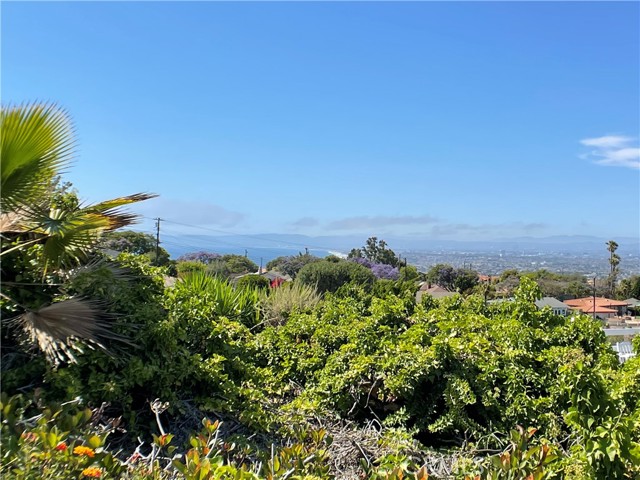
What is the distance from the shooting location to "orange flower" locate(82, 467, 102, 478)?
1.83m

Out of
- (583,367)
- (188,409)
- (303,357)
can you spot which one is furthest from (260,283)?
(583,367)

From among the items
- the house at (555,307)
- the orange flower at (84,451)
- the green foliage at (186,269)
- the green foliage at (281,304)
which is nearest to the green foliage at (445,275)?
the house at (555,307)

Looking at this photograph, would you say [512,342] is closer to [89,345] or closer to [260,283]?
[89,345]

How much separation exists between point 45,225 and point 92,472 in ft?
8.56

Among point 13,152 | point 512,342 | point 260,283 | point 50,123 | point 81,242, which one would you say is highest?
point 50,123

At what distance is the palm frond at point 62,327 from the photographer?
11.9 feet

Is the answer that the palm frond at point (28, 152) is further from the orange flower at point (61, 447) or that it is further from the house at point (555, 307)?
the house at point (555, 307)

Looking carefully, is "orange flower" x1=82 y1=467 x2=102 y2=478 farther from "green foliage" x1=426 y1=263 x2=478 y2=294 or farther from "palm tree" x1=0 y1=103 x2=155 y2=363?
"green foliage" x1=426 y1=263 x2=478 y2=294

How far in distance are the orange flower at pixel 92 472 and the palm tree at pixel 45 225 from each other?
1898 mm

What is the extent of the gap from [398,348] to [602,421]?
6.19 ft

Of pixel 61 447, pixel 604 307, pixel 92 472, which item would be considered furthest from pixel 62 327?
pixel 604 307

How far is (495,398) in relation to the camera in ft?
13.9

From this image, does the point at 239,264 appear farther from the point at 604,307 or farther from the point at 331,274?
the point at 604,307

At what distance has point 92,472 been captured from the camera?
184cm
